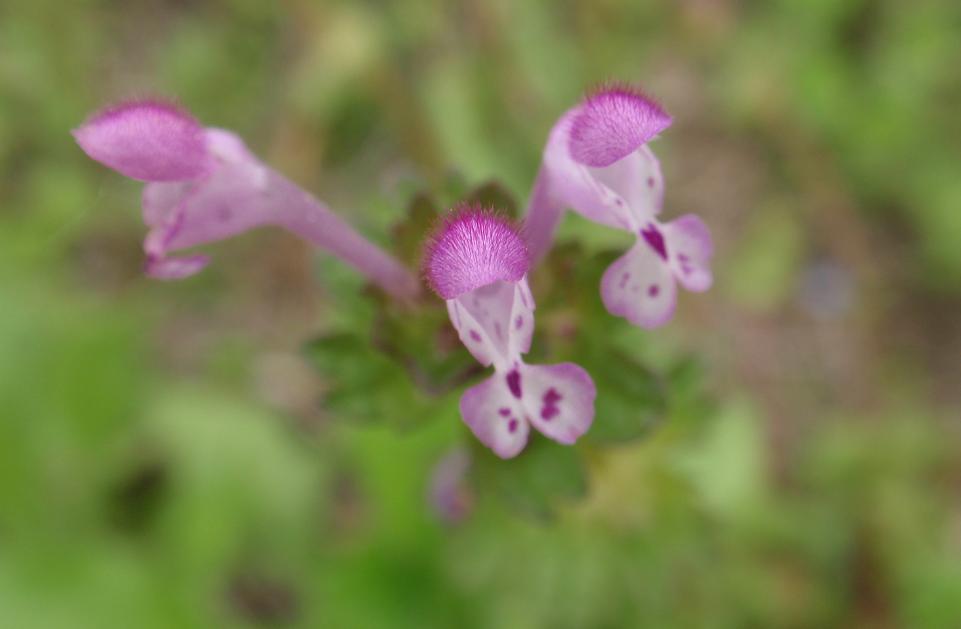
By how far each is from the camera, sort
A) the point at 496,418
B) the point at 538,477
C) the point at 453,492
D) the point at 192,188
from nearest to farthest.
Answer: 1. the point at 496,418
2. the point at 192,188
3. the point at 538,477
4. the point at 453,492

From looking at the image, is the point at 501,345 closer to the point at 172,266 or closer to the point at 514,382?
the point at 514,382

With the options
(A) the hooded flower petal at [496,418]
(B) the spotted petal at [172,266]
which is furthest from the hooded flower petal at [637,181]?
(B) the spotted petal at [172,266]

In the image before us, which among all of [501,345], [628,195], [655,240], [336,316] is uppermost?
[336,316]

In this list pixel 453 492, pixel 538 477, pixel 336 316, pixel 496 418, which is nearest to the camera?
pixel 496 418

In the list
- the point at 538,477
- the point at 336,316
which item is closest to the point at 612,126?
the point at 538,477

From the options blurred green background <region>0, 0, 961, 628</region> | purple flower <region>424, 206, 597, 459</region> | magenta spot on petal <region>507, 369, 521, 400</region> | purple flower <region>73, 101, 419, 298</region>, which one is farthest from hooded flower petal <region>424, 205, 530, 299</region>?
blurred green background <region>0, 0, 961, 628</region>

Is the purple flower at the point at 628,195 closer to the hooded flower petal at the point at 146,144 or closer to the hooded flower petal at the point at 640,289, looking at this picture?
the hooded flower petal at the point at 640,289

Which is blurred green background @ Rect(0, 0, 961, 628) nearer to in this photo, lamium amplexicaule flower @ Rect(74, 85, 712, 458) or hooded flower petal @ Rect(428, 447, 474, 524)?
hooded flower petal @ Rect(428, 447, 474, 524)

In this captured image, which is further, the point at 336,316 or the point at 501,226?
the point at 336,316
